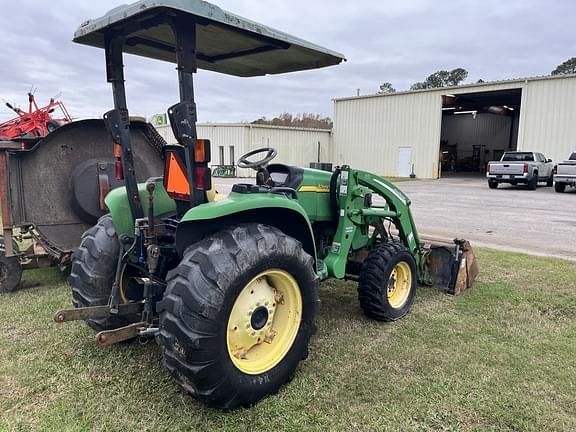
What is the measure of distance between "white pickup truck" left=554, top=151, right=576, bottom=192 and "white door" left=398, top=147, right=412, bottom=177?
1026 cm

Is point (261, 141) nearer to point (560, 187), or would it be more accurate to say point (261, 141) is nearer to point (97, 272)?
point (560, 187)

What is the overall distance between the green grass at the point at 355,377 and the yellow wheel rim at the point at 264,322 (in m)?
0.25

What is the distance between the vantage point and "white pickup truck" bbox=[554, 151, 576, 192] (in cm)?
1696

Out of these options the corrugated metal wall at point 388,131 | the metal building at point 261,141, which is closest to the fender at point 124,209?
the metal building at point 261,141

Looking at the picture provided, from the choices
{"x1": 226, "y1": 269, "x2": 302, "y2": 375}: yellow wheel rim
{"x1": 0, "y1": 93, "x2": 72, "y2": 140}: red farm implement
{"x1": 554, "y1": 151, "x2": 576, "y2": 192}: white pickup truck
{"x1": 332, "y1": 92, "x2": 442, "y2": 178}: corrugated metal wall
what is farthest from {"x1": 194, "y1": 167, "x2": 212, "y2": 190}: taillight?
{"x1": 332, "y1": 92, "x2": 442, "y2": 178}: corrugated metal wall

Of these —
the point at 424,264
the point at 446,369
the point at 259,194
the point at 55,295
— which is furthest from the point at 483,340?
the point at 55,295

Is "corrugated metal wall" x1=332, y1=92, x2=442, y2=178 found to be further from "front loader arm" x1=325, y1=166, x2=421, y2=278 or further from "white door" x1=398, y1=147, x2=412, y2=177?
"front loader arm" x1=325, y1=166, x2=421, y2=278

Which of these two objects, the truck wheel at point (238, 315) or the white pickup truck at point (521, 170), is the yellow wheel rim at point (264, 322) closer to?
the truck wheel at point (238, 315)

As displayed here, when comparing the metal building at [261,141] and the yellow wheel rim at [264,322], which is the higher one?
the metal building at [261,141]

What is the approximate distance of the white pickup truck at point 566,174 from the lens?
1696 cm

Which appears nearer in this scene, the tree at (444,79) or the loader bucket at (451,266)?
the loader bucket at (451,266)

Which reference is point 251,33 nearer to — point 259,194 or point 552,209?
point 259,194

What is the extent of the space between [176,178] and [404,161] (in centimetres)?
2621

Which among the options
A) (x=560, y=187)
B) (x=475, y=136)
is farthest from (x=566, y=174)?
(x=475, y=136)
